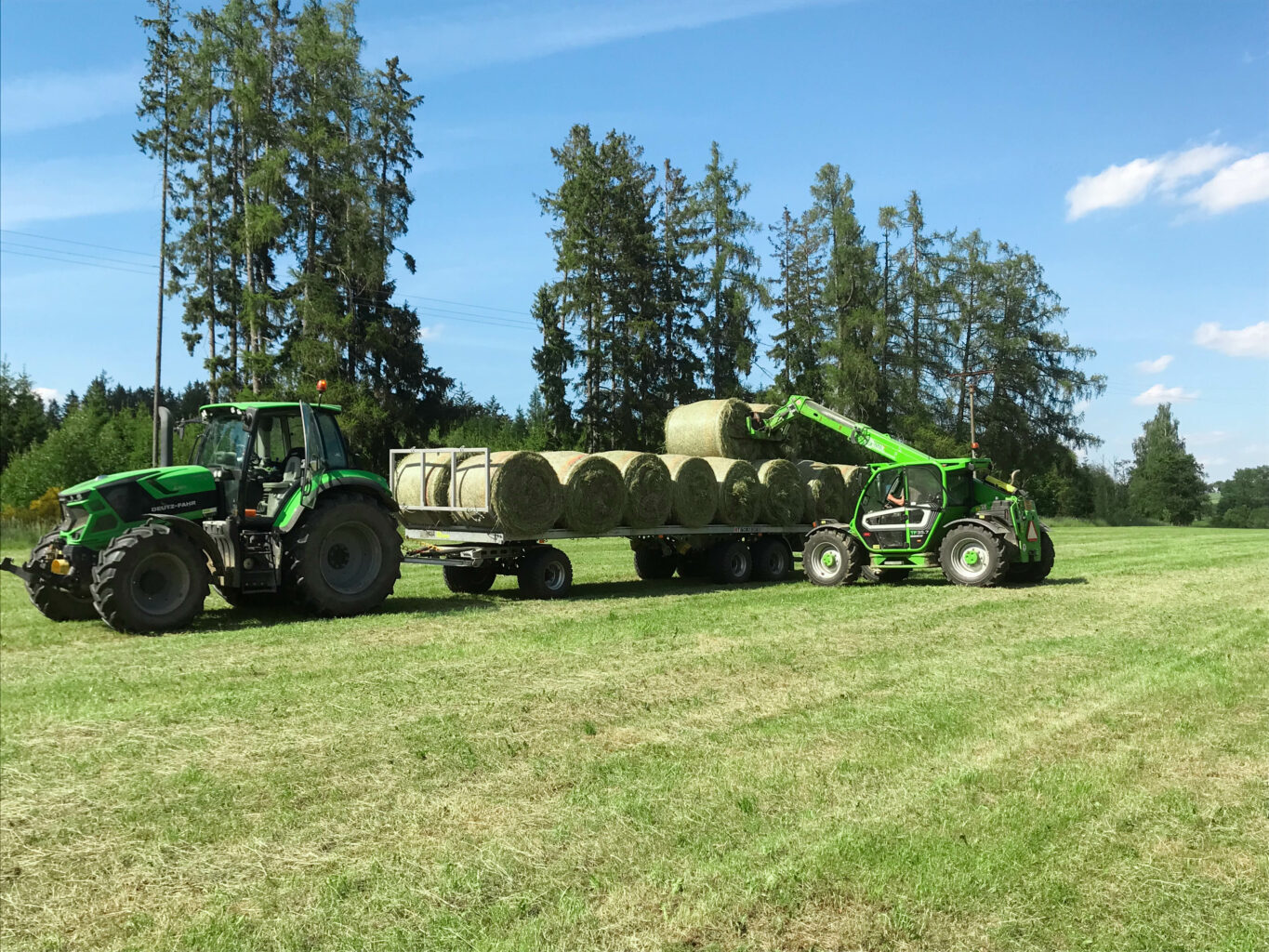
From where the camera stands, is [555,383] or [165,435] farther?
[555,383]

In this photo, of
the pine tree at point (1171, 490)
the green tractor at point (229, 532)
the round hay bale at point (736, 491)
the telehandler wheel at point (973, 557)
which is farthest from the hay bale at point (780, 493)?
the pine tree at point (1171, 490)

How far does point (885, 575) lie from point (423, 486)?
713 centimetres

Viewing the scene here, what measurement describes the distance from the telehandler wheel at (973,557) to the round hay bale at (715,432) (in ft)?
12.0

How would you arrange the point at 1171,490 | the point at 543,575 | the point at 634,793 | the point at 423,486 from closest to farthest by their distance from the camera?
1. the point at 634,793
2. the point at 543,575
3. the point at 423,486
4. the point at 1171,490

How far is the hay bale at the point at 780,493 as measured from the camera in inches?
609

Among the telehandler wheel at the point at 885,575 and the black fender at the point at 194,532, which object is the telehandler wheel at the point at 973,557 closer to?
the telehandler wheel at the point at 885,575

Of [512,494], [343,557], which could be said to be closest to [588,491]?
[512,494]

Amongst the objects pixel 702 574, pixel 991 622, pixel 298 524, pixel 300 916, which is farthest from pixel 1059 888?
pixel 702 574

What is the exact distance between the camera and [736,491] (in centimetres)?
1484

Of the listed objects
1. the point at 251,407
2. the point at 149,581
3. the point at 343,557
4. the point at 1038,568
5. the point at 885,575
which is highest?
the point at 251,407

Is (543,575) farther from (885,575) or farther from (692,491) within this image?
(885,575)

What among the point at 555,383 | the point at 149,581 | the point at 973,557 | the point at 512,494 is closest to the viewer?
the point at 149,581

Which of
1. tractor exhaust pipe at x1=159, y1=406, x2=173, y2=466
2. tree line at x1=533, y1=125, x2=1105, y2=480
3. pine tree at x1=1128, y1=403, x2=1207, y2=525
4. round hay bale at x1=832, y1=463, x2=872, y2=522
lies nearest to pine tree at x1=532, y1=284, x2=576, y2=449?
tree line at x1=533, y1=125, x2=1105, y2=480

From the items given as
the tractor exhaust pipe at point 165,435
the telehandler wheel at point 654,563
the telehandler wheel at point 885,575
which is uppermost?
the tractor exhaust pipe at point 165,435
